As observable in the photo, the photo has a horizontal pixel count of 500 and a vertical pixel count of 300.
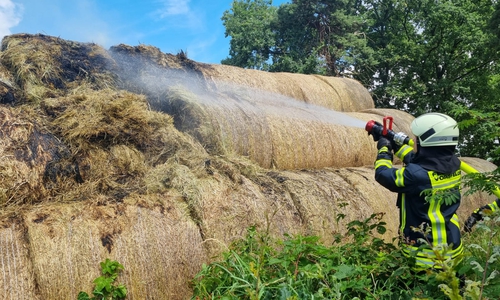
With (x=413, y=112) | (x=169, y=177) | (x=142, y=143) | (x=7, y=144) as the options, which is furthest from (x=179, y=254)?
(x=413, y=112)

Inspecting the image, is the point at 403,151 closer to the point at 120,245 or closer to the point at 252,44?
the point at 120,245

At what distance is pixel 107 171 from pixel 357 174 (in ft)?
14.1

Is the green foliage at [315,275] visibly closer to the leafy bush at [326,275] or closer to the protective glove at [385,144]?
the leafy bush at [326,275]

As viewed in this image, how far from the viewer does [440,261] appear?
1972mm

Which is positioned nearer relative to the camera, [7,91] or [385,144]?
[385,144]

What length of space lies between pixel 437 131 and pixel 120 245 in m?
2.88

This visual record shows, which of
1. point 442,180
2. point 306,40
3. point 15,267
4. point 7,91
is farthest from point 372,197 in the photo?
point 306,40

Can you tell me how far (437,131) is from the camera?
137 inches

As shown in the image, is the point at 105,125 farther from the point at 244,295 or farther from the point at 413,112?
the point at 413,112

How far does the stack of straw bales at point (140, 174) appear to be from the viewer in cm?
355

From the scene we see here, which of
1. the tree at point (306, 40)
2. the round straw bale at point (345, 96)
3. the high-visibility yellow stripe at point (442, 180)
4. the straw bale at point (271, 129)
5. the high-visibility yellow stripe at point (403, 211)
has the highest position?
the tree at point (306, 40)

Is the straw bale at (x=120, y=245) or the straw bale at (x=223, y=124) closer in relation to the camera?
the straw bale at (x=120, y=245)

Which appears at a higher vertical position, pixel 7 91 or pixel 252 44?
pixel 252 44

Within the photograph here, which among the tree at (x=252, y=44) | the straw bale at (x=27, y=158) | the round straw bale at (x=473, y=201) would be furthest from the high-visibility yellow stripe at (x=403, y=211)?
the tree at (x=252, y=44)
